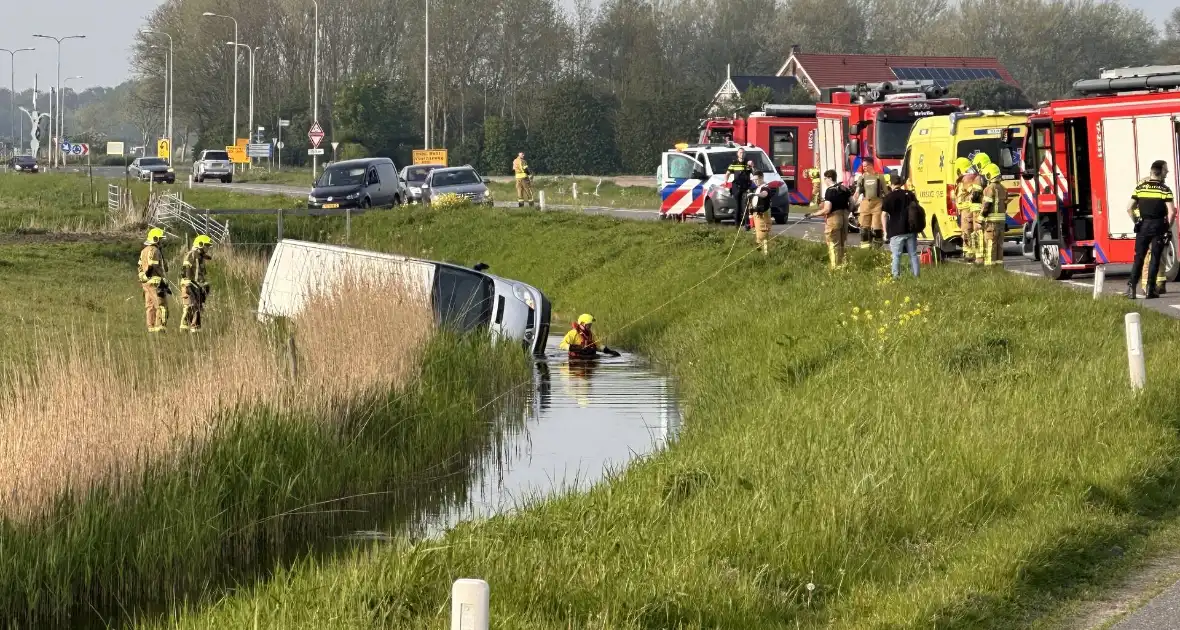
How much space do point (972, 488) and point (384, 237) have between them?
94.6 ft

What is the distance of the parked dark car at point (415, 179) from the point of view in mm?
46094

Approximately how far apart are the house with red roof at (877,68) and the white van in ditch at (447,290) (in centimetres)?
6405

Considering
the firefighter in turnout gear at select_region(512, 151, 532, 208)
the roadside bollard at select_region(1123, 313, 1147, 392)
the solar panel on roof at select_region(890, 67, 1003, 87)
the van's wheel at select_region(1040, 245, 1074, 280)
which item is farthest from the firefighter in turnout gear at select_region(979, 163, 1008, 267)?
the solar panel on roof at select_region(890, 67, 1003, 87)

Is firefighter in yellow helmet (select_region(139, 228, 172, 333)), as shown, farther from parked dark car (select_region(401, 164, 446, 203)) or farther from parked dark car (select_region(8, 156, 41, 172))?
parked dark car (select_region(8, 156, 41, 172))

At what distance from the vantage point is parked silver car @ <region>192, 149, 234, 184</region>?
7425 cm

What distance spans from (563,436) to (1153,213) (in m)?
7.96

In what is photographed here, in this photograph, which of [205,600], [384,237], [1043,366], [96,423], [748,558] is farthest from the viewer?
[384,237]

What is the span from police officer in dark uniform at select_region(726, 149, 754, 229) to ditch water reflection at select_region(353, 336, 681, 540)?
8496mm

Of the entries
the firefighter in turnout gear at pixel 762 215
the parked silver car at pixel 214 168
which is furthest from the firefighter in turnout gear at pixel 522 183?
the parked silver car at pixel 214 168

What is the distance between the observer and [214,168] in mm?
74438

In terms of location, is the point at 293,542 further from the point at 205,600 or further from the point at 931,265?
the point at 931,265

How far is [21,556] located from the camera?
34.0ft

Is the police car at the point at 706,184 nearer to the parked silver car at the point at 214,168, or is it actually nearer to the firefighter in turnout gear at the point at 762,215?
the firefighter in turnout gear at the point at 762,215

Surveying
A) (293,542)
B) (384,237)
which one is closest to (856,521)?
(293,542)
